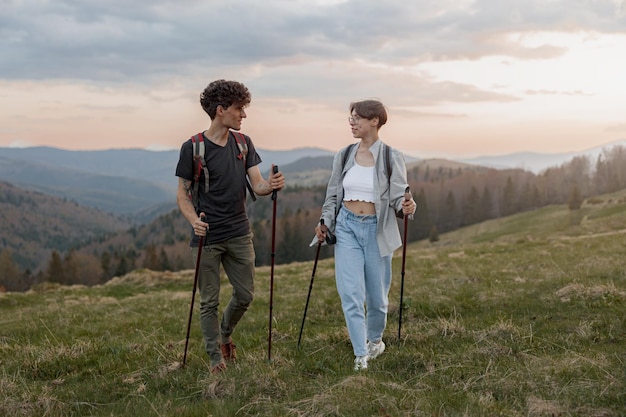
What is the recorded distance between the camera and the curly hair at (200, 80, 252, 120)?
7.54 metres

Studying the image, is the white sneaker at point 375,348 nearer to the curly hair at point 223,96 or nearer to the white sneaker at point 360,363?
the white sneaker at point 360,363

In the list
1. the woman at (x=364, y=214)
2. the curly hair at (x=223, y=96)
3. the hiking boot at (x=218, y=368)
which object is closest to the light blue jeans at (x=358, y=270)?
the woman at (x=364, y=214)

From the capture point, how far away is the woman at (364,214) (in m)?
7.45

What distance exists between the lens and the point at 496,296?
39.1 feet

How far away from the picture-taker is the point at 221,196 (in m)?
7.59

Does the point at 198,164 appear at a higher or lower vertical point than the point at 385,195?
higher

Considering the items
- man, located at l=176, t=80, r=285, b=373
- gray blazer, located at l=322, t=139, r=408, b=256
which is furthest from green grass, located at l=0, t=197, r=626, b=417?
gray blazer, located at l=322, t=139, r=408, b=256

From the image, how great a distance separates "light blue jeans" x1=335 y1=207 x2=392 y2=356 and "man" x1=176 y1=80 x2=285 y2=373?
1.05m

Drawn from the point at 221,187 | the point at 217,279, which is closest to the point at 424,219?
the point at 217,279

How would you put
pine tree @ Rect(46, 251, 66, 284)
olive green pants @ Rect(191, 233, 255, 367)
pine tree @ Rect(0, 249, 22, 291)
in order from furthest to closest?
1. pine tree @ Rect(0, 249, 22, 291)
2. pine tree @ Rect(46, 251, 66, 284)
3. olive green pants @ Rect(191, 233, 255, 367)

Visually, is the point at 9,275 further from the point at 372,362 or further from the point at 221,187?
the point at 372,362

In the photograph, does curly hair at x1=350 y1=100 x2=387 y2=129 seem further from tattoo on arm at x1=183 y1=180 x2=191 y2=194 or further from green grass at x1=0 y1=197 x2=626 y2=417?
green grass at x1=0 y1=197 x2=626 y2=417

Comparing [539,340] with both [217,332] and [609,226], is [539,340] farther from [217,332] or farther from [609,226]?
[609,226]

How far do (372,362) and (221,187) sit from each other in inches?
113
